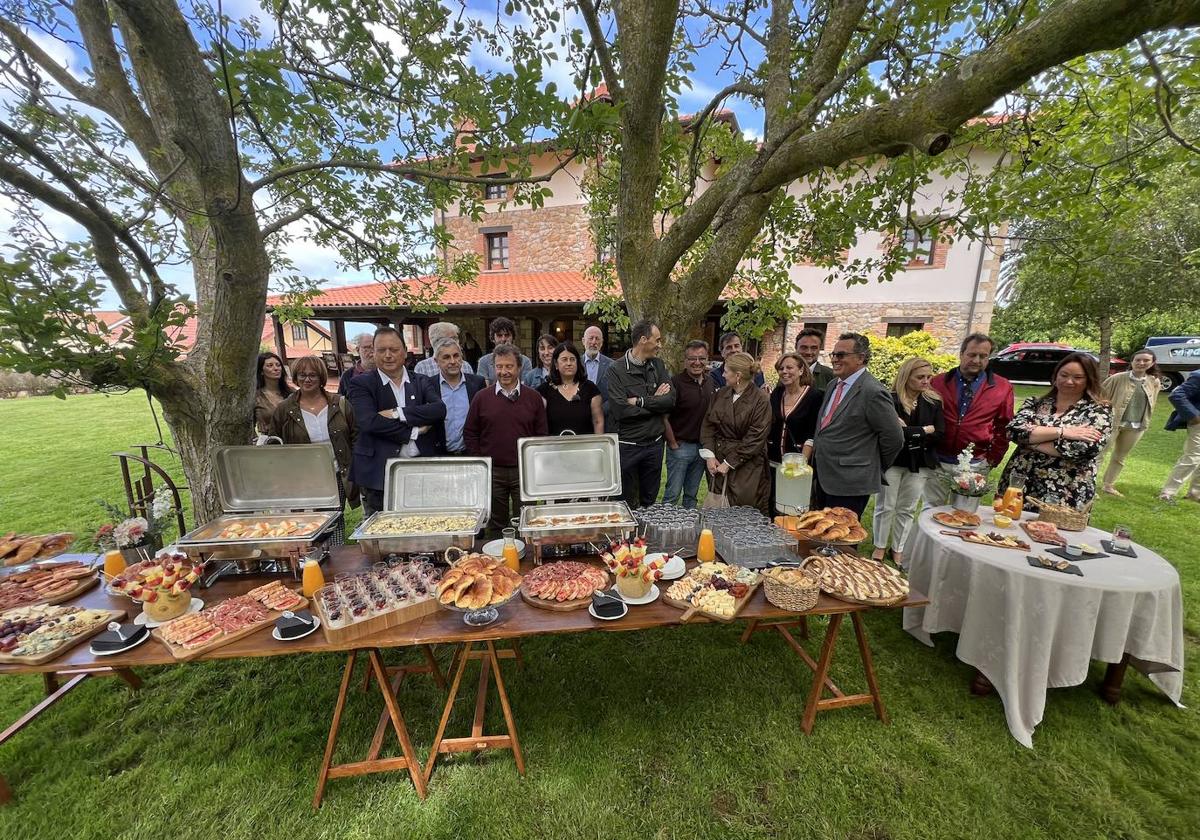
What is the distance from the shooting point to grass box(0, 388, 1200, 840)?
6.85 feet

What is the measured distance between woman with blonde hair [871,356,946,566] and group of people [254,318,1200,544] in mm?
13

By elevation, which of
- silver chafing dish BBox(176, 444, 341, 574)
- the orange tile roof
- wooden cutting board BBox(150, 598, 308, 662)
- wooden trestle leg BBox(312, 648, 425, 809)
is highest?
the orange tile roof

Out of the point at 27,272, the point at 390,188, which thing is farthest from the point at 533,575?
the point at 390,188

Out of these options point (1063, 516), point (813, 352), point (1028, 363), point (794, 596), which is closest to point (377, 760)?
point (794, 596)

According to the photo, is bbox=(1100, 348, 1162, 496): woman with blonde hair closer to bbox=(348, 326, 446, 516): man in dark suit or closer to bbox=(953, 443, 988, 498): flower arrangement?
bbox=(953, 443, 988, 498): flower arrangement

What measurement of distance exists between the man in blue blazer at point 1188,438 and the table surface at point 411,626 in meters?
7.15

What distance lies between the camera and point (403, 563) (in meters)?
2.55

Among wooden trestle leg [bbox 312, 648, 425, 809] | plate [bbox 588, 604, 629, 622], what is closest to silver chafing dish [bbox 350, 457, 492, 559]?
wooden trestle leg [bbox 312, 648, 425, 809]

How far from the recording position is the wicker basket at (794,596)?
2260 millimetres

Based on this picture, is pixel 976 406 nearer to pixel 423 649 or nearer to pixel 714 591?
pixel 714 591

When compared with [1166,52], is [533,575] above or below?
below

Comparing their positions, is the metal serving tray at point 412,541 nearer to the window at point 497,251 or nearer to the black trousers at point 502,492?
the black trousers at point 502,492

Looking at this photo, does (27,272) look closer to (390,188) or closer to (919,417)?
(390,188)

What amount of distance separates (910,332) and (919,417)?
11.7 meters
